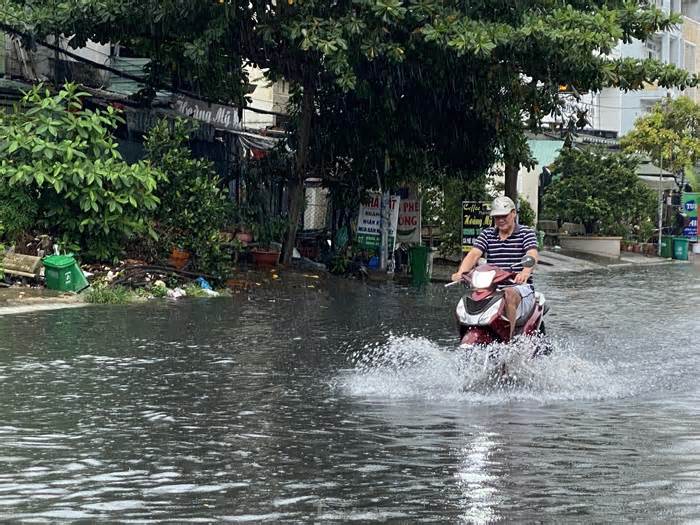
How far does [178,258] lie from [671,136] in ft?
102

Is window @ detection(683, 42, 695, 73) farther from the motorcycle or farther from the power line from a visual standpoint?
the motorcycle

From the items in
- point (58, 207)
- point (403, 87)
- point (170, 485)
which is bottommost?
point (170, 485)

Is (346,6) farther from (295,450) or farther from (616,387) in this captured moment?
(295,450)

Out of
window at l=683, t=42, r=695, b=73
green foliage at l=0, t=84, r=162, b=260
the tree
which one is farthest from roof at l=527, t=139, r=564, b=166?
green foliage at l=0, t=84, r=162, b=260

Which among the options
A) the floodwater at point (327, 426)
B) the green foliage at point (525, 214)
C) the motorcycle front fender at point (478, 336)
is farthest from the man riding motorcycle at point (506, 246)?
the green foliage at point (525, 214)

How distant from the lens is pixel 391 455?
726cm

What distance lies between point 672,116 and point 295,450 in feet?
140

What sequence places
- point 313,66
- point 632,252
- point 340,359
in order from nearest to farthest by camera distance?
point 340,359 → point 313,66 → point 632,252

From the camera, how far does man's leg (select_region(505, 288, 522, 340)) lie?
986cm

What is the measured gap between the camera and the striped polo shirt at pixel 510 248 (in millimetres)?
10500

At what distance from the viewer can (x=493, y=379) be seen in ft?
32.7

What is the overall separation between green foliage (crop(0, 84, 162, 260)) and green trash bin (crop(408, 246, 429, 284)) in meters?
8.06

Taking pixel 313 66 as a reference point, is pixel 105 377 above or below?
below

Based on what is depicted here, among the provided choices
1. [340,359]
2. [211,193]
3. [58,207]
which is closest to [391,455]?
[340,359]
